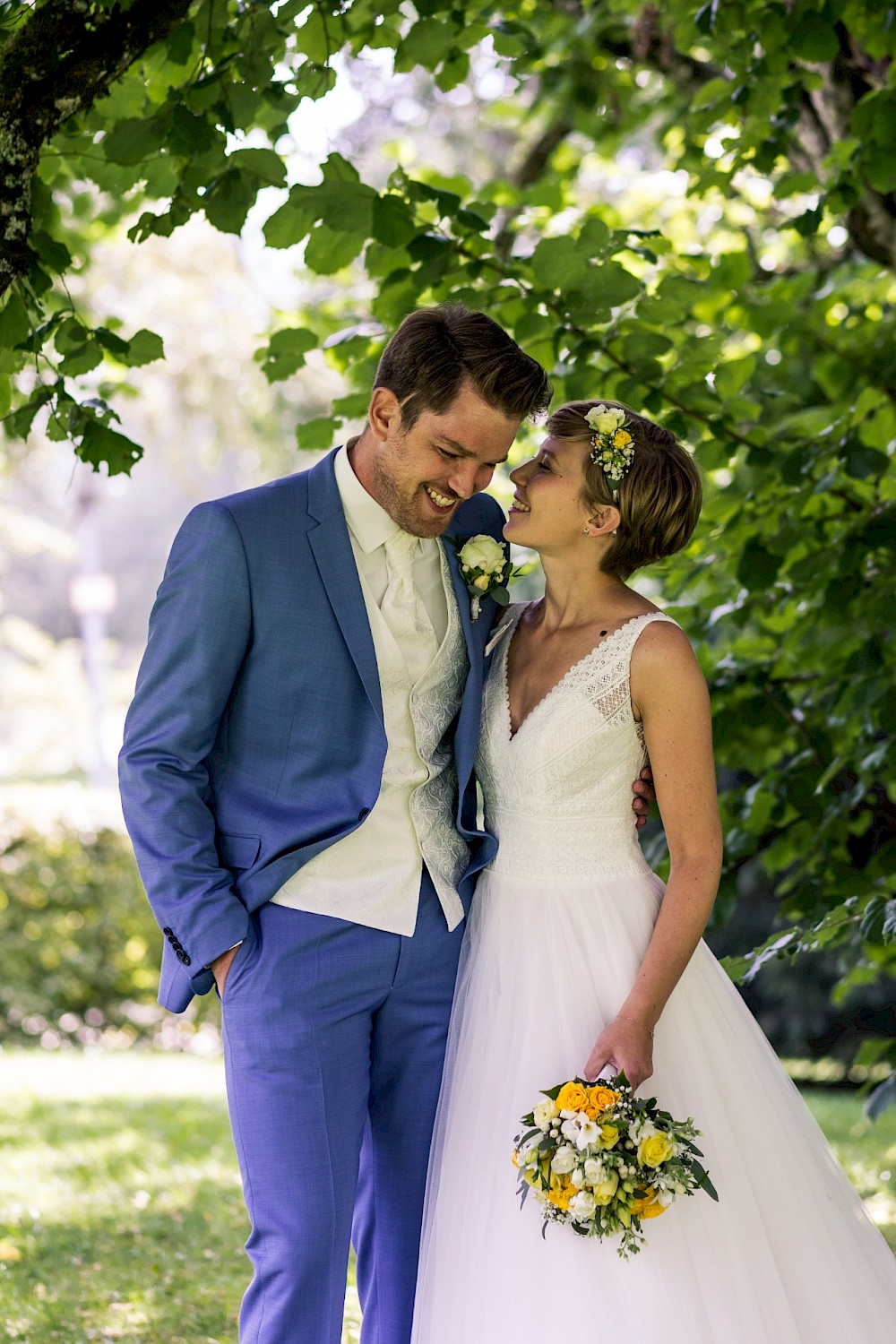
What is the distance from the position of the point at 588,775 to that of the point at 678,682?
270 millimetres

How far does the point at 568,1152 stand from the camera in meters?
2.12

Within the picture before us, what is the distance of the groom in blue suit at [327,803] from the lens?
2314mm

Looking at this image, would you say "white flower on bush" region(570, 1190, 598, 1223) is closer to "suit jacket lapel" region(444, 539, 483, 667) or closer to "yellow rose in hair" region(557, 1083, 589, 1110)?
"yellow rose in hair" region(557, 1083, 589, 1110)

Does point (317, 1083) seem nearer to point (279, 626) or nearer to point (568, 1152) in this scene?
point (568, 1152)

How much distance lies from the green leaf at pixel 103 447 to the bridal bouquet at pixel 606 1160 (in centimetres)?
167

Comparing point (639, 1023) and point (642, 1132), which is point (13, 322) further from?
point (642, 1132)

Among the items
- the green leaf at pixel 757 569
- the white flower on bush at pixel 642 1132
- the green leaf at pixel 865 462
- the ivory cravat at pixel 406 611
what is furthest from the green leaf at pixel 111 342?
the white flower on bush at pixel 642 1132

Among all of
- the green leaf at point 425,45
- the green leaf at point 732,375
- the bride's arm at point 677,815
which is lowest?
the bride's arm at point 677,815

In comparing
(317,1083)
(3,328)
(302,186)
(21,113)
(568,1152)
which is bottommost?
(568,1152)

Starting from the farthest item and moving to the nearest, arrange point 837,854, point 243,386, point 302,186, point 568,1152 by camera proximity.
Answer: point 243,386, point 837,854, point 302,186, point 568,1152

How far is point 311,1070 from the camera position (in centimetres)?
234

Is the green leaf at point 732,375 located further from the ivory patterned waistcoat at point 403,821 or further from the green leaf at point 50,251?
the green leaf at point 50,251

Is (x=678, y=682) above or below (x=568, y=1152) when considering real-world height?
above

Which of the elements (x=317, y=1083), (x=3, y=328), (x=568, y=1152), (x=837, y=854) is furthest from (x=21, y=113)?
(x=837, y=854)
